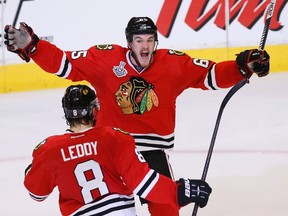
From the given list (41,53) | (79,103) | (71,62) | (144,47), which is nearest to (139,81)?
(144,47)

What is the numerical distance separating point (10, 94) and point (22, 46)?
4.04 metres

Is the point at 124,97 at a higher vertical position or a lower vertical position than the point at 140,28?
lower

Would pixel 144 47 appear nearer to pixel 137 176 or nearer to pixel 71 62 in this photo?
pixel 71 62

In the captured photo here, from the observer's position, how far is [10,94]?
675 centimetres

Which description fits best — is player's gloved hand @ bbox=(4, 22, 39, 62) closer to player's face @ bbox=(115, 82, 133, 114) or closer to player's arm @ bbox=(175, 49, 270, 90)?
player's face @ bbox=(115, 82, 133, 114)

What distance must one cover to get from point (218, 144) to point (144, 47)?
2.02 metres

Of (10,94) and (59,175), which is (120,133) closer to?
(59,175)

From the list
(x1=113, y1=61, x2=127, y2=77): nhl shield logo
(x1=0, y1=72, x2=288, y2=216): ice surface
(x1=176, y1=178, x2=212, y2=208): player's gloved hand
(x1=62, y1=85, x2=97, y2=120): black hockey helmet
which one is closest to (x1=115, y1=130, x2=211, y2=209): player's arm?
(x1=176, y1=178, x2=212, y2=208): player's gloved hand

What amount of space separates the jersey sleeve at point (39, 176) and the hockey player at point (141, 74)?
0.59m

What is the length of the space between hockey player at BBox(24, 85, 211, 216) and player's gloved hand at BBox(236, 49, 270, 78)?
72cm

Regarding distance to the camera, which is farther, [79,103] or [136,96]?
[136,96]

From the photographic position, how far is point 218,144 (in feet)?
15.4

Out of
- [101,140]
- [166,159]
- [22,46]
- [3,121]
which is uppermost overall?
[22,46]

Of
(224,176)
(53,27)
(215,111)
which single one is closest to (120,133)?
(224,176)
